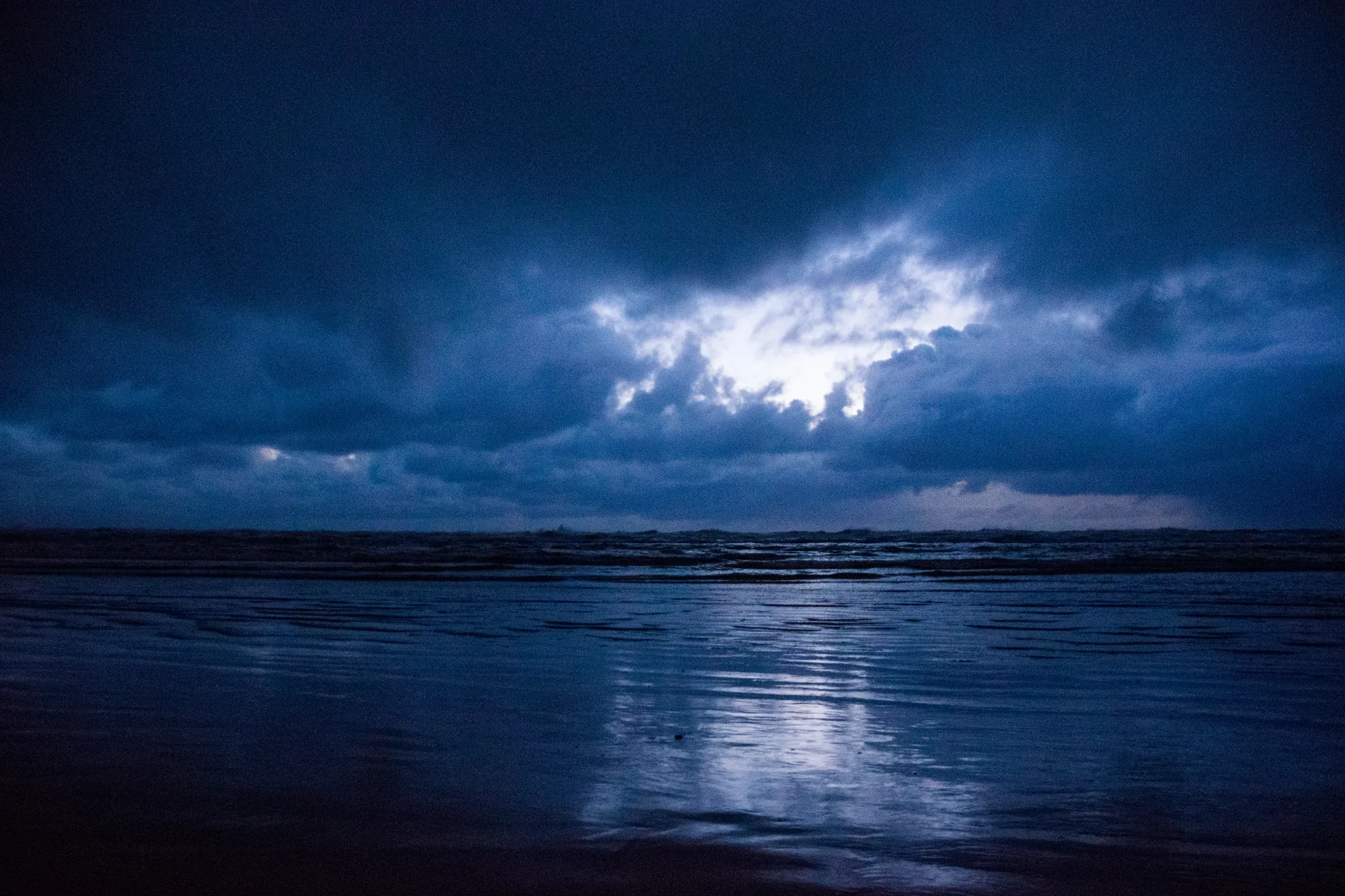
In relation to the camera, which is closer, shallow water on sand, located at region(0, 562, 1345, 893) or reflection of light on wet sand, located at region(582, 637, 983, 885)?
shallow water on sand, located at region(0, 562, 1345, 893)

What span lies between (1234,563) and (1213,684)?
Answer: 77.4ft

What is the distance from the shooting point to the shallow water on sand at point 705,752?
12.8 ft

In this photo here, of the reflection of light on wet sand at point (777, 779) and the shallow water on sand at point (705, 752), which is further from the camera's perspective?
the reflection of light on wet sand at point (777, 779)

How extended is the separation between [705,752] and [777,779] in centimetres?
74

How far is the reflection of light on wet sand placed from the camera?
417 centimetres

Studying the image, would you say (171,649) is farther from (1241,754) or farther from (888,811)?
(1241,754)

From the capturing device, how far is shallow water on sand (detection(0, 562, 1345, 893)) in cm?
391

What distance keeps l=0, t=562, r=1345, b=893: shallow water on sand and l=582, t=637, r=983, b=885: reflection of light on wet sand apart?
0.03 meters

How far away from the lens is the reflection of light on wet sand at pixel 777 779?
417cm

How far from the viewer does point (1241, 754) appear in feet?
18.6

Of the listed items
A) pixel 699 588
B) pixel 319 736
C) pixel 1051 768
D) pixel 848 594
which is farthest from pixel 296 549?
pixel 1051 768

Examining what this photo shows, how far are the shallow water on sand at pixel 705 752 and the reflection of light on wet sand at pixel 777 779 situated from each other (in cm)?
3

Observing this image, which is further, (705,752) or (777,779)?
(705,752)

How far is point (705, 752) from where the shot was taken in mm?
5691
